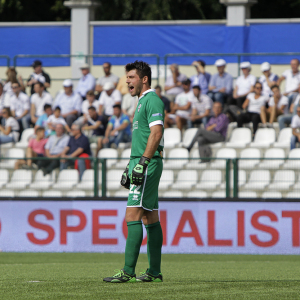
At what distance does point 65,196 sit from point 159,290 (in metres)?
7.38

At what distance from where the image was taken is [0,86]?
17.0 meters

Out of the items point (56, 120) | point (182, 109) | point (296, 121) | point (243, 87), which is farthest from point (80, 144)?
point (296, 121)

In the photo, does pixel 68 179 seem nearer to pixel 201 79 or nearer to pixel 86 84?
pixel 86 84

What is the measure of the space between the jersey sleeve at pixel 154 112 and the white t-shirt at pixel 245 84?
9.63m

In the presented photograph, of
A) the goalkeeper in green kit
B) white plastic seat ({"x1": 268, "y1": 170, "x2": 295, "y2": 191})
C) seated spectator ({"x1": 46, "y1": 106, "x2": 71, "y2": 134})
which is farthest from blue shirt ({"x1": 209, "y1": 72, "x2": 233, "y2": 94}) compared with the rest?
the goalkeeper in green kit

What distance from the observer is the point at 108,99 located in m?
15.9

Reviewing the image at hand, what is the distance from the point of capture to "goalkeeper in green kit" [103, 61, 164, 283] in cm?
614

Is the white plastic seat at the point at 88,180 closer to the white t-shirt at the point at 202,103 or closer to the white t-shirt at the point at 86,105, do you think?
the white t-shirt at the point at 86,105

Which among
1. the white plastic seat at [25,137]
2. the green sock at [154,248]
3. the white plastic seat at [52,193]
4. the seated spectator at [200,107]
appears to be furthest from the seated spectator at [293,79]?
the green sock at [154,248]

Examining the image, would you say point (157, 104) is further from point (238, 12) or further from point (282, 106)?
point (238, 12)

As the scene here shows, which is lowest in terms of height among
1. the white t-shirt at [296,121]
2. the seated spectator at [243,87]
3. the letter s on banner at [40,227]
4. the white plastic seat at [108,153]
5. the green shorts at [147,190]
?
the letter s on banner at [40,227]

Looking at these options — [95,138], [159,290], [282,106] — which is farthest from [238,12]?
[159,290]

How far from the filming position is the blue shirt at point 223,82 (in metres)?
15.8

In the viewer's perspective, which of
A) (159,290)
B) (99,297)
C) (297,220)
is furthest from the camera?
(297,220)
